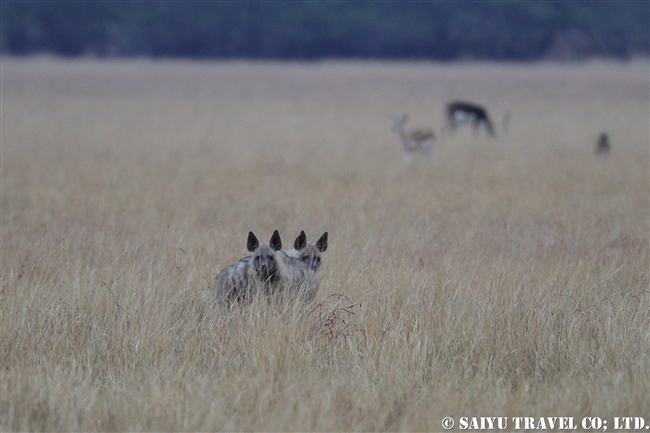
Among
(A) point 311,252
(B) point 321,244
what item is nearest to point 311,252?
(A) point 311,252

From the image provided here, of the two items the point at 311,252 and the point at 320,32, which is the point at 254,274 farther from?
the point at 320,32

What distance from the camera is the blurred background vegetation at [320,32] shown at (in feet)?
240

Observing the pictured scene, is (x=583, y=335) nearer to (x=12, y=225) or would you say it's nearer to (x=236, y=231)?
(x=236, y=231)

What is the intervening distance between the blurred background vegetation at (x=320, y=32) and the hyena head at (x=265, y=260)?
67427mm

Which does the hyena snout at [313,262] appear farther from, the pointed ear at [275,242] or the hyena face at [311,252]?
the pointed ear at [275,242]

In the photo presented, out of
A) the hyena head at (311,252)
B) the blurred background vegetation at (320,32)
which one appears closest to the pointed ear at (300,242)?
the hyena head at (311,252)

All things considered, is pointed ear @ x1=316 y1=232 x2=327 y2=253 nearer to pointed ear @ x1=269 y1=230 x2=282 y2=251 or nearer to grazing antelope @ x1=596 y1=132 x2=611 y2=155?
pointed ear @ x1=269 y1=230 x2=282 y2=251

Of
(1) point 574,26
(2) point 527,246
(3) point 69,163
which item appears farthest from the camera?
(1) point 574,26

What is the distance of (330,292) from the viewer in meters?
7.05

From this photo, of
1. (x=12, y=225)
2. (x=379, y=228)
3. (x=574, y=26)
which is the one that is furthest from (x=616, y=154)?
(x=574, y=26)

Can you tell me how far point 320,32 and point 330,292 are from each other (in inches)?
2926

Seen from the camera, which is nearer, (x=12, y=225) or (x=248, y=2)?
(x=12, y=225)

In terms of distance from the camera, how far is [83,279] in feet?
23.1

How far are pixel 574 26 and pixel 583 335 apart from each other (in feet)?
253
